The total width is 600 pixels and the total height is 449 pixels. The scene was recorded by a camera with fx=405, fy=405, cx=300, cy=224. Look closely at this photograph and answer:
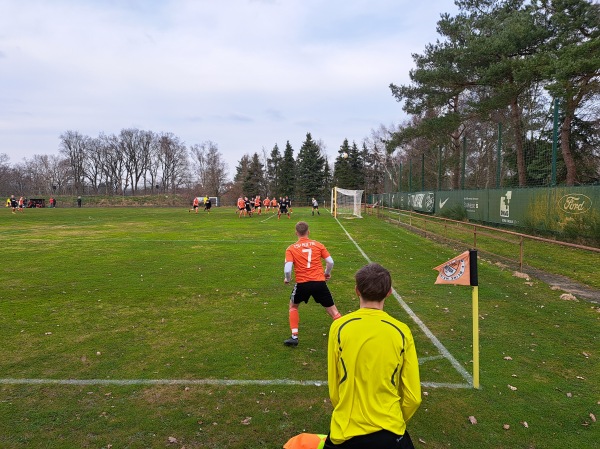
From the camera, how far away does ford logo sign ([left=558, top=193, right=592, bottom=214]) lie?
13.4 m

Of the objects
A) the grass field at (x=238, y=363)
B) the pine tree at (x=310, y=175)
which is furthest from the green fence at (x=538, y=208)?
the pine tree at (x=310, y=175)

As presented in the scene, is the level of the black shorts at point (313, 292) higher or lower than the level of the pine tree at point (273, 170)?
lower

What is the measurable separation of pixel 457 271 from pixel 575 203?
1267cm

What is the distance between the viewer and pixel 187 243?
662 inches

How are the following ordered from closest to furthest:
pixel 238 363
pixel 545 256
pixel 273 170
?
pixel 238 363, pixel 545 256, pixel 273 170

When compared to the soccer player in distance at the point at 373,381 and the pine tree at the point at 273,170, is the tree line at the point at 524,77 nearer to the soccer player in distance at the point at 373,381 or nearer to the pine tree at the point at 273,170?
the soccer player in distance at the point at 373,381

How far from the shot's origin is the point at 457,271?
421cm

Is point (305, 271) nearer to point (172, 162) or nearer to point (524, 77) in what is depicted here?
point (524, 77)

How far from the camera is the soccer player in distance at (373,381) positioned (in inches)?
81.0

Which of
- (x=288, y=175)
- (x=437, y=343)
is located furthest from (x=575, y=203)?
(x=288, y=175)

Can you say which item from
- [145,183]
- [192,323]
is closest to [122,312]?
[192,323]

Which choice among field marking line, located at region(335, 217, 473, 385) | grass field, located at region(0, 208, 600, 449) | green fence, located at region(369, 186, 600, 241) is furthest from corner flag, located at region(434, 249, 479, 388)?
green fence, located at region(369, 186, 600, 241)

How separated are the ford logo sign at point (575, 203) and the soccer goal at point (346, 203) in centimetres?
1976

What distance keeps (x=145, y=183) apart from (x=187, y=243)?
92.9 meters
